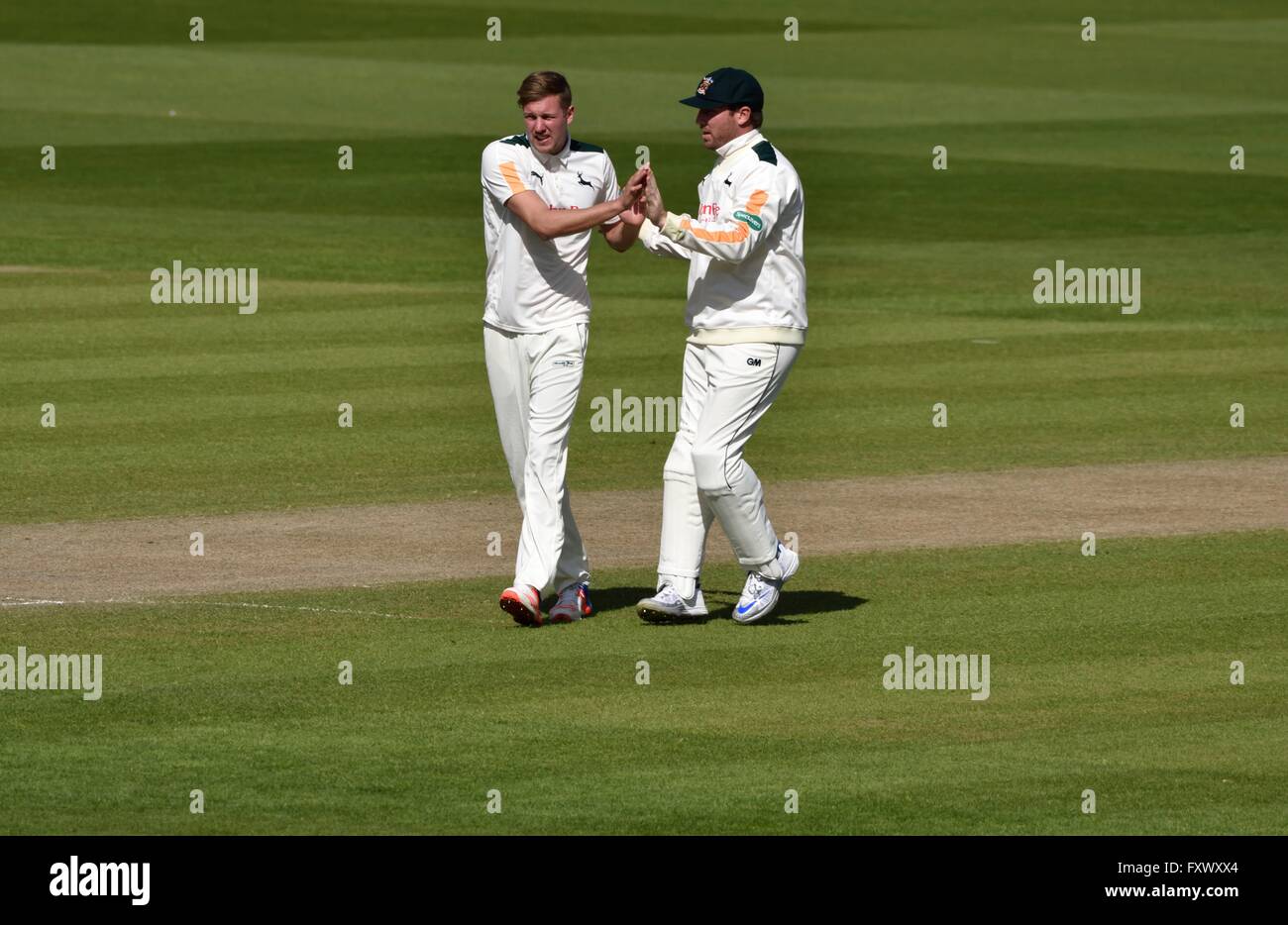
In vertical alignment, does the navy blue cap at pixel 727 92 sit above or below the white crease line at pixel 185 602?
above

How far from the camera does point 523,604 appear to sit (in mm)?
10750

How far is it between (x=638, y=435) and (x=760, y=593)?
18.6ft

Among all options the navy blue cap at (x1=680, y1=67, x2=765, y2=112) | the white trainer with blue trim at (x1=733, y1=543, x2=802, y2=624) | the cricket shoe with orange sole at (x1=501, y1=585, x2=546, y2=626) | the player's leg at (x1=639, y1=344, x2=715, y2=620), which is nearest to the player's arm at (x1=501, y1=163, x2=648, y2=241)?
the navy blue cap at (x1=680, y1=67, x2=765, y2=112)

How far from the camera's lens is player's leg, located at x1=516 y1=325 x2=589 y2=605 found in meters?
11.0

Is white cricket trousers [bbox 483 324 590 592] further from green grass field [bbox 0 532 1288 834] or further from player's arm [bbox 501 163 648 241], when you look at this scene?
player's arm [bbox 501 163 648 241]

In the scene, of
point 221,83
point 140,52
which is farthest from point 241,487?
point 140,52

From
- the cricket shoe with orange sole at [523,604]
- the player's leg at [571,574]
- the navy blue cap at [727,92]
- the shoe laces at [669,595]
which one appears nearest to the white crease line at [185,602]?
the cricket shoe with orange sole at [523,604]

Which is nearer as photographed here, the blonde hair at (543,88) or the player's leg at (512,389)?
the blonde hair at (543,88)

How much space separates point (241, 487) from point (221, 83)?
29497 millimetres

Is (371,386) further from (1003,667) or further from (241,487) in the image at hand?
(1003,667)

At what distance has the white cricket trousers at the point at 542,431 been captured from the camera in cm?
1097

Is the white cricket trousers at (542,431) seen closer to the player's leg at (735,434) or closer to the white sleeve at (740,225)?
the player's leg at (735,434)

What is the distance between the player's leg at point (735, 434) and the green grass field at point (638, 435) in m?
0.48

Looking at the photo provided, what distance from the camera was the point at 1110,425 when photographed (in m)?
16.8
